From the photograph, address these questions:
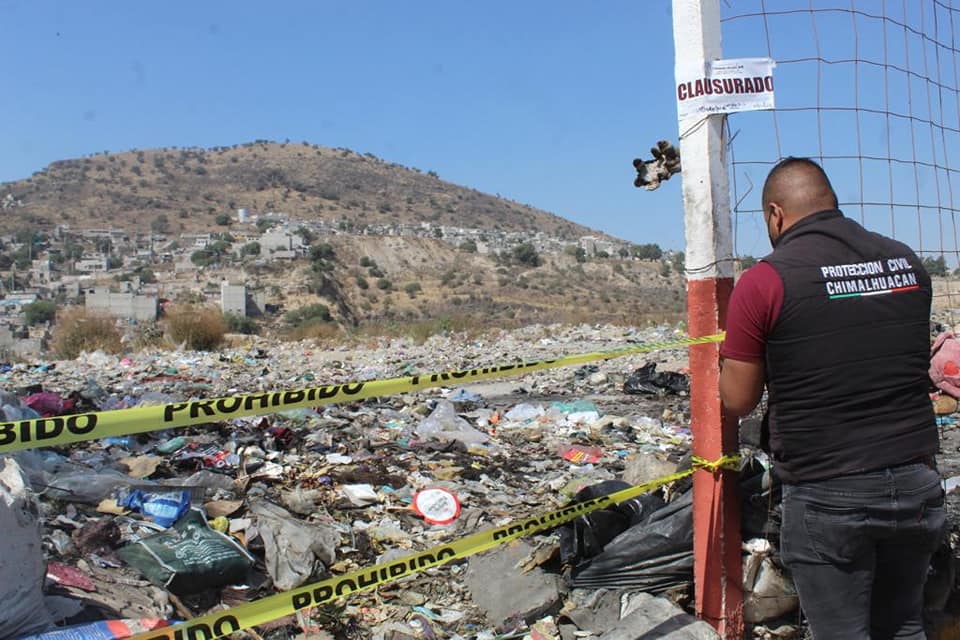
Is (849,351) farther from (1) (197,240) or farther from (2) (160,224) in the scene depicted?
(2) (160,224)

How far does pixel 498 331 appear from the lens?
68.3 feet

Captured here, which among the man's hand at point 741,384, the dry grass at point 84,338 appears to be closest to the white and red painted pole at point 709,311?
the man's hand at point 741,384

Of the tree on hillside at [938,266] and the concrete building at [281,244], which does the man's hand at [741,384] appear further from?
the concrete building at [281,244]

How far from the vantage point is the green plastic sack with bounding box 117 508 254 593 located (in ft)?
11.4

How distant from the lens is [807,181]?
2281 mm

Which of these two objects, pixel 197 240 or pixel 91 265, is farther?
pixel 197 240

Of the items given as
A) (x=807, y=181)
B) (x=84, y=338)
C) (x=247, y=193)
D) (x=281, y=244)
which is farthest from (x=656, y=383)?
(x=247, y=193)

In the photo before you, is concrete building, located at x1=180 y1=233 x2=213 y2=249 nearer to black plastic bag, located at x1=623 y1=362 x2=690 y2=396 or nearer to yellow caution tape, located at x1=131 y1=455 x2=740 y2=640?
black plastic bag, located at x1=623 y1=362 x2=690 y2=396

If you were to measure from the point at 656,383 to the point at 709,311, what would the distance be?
23.9ft

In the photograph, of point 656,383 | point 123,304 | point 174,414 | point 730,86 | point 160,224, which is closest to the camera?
point 174,414

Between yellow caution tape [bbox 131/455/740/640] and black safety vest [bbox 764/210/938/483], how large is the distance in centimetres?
83

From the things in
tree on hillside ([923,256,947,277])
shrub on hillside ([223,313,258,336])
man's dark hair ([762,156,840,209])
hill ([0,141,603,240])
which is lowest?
tree on hillside ([923,256,947,277])

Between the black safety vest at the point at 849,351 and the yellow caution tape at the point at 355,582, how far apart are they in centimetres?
83

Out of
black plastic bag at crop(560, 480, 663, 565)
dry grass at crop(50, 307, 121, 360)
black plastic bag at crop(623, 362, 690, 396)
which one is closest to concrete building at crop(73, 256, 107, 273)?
dry grass at crop(50, 307, 121, 360)
